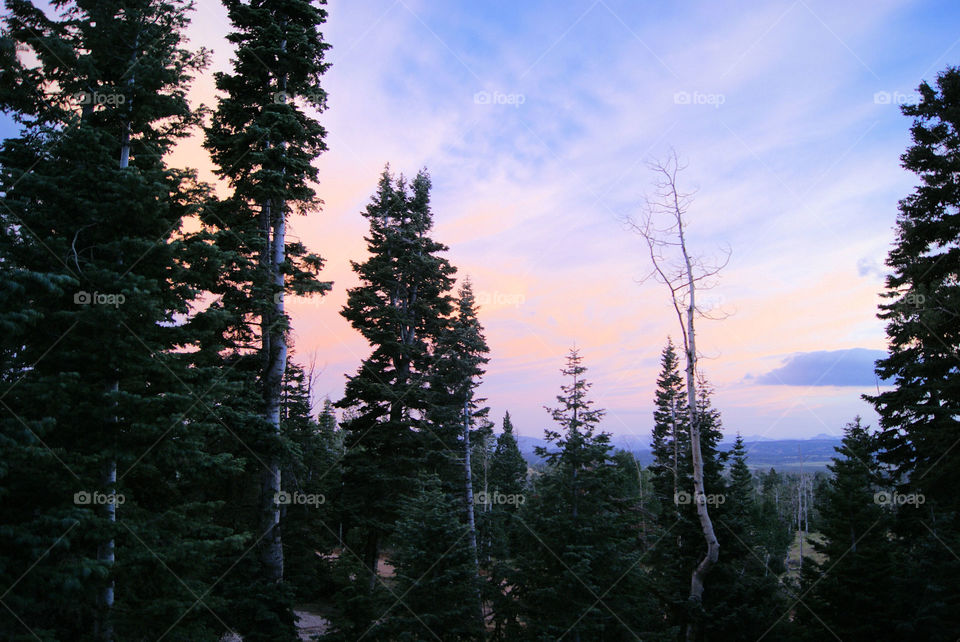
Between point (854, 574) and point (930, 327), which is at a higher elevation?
point (930, 327)

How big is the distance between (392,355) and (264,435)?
12.4 meters

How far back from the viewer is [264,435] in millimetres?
11703

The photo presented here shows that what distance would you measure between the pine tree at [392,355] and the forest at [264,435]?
0.81 feet

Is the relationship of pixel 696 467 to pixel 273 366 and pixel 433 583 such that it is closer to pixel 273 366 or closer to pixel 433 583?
pixel 433 583

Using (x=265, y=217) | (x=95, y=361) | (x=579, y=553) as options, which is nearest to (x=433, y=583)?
(x=579, y=553)

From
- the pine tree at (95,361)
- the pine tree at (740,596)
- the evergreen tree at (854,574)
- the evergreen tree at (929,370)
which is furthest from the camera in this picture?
the pine tree at (740,596)

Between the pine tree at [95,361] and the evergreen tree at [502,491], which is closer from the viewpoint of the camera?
the pine tree at [95,361]

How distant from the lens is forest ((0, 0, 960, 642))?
7.66 metres

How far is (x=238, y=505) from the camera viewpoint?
15203 millimetres

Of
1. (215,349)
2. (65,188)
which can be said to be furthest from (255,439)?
(65,188)

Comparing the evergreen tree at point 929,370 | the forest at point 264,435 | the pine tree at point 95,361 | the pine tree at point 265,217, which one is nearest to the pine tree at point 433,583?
the forest at point 264,435

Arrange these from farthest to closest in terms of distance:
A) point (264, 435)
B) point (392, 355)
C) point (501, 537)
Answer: point (501, 537) → point (392, 355) → point (264, 435)

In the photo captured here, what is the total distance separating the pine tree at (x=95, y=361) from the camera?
275 inches

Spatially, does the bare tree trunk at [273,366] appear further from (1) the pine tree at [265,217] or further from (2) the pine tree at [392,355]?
(2) the pine tree at [392,355]
